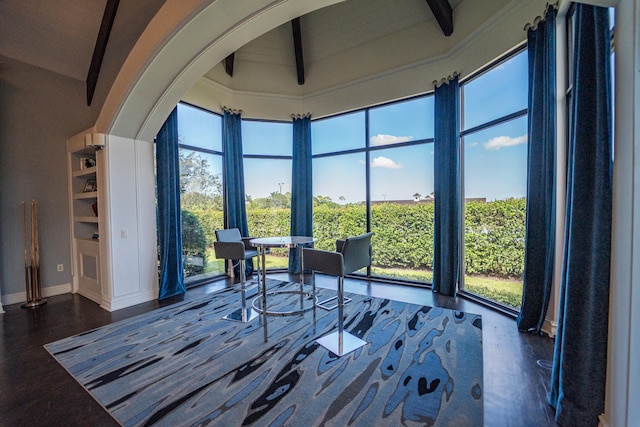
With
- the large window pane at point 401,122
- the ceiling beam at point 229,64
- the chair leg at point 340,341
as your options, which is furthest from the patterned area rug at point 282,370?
the ceiling beam at point 229,64

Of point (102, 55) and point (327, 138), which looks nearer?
point (102, 55)

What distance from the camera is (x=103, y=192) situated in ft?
11.5

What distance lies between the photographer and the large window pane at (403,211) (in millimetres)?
4297

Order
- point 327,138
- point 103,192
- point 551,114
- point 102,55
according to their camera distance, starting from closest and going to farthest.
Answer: point 551,114 < point 103,192 < point 102,55 < point 327,138

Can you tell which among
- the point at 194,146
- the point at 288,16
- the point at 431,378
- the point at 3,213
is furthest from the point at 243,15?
the point at 3,213

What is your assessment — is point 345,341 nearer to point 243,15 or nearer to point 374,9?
point 243,15

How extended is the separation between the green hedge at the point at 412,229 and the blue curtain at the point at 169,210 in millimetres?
555

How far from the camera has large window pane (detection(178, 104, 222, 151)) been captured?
437cm

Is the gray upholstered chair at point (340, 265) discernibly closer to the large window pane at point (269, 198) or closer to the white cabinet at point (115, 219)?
the white cabinet at point (115, 219)

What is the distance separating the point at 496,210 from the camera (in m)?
3.39

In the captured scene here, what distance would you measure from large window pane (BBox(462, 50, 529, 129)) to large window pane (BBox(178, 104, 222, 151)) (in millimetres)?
4123

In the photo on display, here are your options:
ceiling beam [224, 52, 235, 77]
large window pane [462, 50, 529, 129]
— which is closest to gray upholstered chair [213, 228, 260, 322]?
ceiling beam [224, 52, 235, 77]

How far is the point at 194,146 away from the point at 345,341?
3.91 meters

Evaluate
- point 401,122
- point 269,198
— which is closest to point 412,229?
point 401,122
